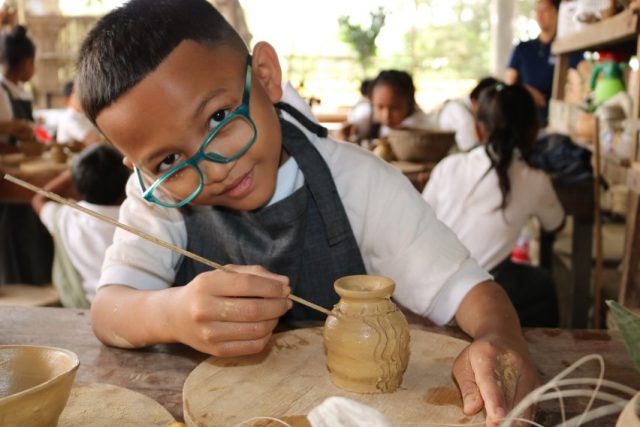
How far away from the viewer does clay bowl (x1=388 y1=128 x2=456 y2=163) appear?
305cm

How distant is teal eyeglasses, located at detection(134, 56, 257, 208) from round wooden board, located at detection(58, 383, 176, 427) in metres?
0.34

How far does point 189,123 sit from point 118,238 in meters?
0.41

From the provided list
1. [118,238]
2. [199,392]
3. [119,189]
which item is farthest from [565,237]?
[199,392]

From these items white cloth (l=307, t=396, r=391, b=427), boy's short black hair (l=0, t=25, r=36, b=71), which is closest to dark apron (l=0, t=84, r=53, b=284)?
boy's short black hair (l=0, t=25, r=36, b=71)

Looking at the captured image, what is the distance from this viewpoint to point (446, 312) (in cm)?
119

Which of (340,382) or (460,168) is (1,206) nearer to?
(460,168)

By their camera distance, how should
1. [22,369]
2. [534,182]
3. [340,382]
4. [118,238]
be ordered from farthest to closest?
1. [534,182]
2. [118,238]
3. [340,382]
4. [22,369]

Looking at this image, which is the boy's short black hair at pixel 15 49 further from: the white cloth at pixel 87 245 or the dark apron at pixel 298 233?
the dark apron at pixel 298 233

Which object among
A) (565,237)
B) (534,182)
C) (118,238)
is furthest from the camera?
(565,237)

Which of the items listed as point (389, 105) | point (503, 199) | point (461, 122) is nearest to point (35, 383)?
point (503, 199)

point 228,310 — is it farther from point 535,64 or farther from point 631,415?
point 535,64

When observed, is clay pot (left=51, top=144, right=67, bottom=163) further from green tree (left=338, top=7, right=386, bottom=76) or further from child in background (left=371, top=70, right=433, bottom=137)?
green tree (left=338, top=7, right=386, bottom=76)

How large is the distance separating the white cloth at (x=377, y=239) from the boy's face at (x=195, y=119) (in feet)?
0.65

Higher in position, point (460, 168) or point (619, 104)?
point (619, 104)
